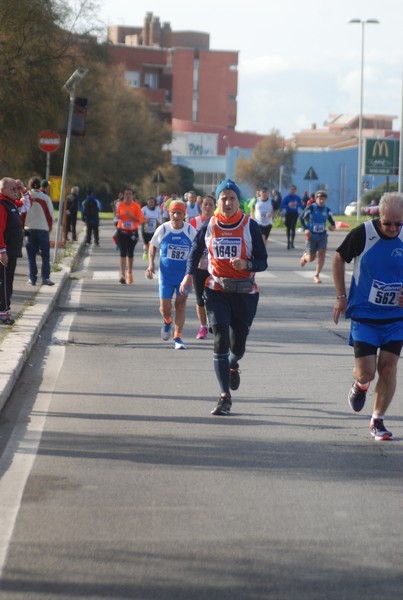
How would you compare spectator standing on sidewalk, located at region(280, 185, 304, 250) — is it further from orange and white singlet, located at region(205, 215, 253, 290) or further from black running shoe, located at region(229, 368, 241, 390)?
orange and white singlet, located at region(205, 215, 253, 290)

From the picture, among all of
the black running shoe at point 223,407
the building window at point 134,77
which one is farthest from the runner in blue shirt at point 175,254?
the building window at point 134,77

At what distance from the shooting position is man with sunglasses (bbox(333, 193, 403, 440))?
8891 mm

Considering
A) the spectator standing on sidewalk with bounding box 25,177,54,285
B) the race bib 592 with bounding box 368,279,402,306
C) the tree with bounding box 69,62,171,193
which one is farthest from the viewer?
the tree with bounding box 69,62,171,193

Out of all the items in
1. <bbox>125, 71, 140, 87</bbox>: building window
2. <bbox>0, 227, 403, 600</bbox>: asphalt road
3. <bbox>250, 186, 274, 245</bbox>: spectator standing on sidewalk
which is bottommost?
<bbox>0, 227, 403, 600</bbox>: asphalt road

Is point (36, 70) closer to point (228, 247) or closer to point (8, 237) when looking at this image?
point (8, 237)

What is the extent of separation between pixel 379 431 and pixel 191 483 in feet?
6.53

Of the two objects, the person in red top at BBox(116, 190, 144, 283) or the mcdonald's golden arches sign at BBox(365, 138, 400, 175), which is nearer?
the person in red top at BBox(116, 190, 144, 283)

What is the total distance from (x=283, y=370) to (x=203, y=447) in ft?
14.4

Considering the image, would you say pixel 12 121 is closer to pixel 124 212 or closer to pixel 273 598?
pixel 124 212

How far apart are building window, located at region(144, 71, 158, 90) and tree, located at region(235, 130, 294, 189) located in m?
12.4

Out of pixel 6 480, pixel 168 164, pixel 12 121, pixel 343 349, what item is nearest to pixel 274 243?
pixel 12 121

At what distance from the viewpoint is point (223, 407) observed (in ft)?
33.2

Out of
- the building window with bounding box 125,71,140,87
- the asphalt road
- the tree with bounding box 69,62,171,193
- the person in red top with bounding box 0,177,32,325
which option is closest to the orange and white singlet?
the asphalt road

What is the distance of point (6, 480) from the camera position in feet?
25.0
